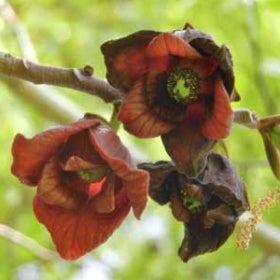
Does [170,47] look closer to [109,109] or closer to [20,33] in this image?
[20,33]

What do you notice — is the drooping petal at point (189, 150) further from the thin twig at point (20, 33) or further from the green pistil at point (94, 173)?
the thin twig at point (20, 33)

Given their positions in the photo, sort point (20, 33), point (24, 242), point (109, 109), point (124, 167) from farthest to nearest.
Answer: point (109, 109), point (24, 242), point (20, 33), point (124, 167)

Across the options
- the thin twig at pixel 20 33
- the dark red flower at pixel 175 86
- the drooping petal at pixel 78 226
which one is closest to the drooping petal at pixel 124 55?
the dark red flower at pixel 175 86

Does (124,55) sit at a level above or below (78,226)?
above

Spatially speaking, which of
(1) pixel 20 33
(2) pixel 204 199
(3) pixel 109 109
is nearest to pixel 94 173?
(2) pixel 204 199

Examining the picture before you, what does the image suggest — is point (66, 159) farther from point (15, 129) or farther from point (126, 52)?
point (15, 129)

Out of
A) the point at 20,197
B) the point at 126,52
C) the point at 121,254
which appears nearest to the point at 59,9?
the point at 20,197

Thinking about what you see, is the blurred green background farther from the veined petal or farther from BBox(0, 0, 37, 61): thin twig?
the veined petal
